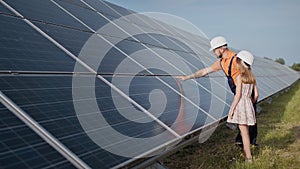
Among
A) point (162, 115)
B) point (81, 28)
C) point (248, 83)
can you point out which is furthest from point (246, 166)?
point (81, 28)

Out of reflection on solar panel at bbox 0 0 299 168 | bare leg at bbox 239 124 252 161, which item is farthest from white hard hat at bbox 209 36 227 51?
bare leg at bbox 239 124 252 161

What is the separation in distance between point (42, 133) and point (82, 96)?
113 centimetres

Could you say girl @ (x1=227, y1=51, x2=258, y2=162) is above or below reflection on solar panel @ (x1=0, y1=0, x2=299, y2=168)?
below

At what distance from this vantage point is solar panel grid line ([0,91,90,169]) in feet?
9.87

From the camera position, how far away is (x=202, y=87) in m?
7.95

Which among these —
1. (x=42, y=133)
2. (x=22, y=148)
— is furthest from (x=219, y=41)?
(x=22, y=148)

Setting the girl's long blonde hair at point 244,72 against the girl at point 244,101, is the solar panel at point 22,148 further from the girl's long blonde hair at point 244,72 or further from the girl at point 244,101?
the girl's long blonde hair at point 244,72

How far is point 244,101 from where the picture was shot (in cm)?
635

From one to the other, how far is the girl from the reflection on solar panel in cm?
40

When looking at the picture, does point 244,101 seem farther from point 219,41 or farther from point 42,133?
point 42,133

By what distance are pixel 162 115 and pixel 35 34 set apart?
2293mm

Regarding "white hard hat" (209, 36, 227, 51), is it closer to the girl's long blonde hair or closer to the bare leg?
the girl's long blonde hair

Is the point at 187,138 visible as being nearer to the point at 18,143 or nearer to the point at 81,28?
the point at 18,143

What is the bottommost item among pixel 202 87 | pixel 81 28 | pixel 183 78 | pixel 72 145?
pixel 202 87
